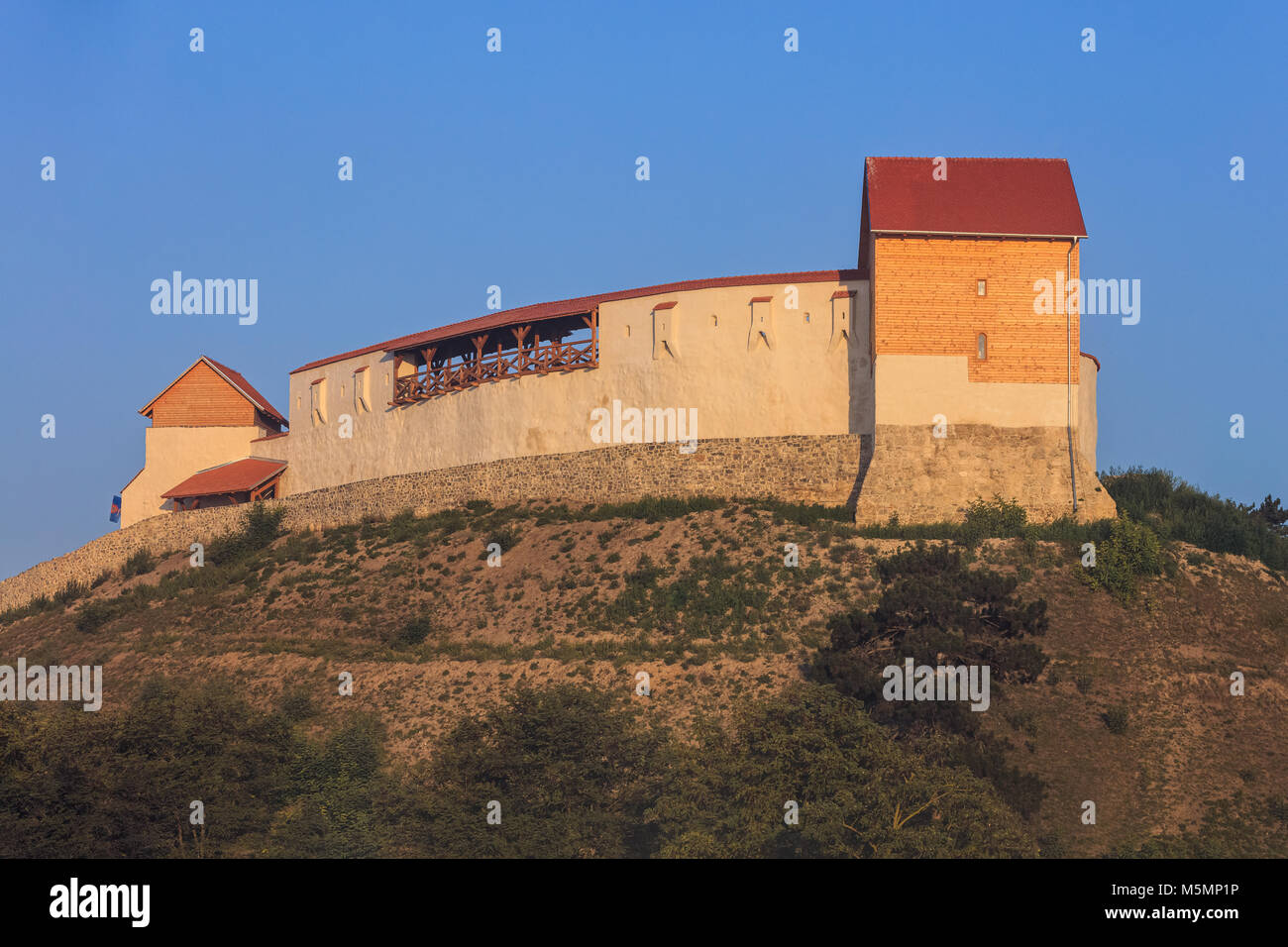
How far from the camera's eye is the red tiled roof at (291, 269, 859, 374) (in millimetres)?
44156

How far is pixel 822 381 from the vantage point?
43.4 m

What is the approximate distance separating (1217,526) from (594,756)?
2379 centimetres

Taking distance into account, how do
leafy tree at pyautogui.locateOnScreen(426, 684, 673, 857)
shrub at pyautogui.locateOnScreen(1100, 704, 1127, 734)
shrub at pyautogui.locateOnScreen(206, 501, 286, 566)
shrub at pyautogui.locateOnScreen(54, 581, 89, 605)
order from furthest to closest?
1. shrub at pyautogui.locateOnScreen(54, 581, 89, 605)
2. shrub at pyautogui.locateOnScreen(206, 501, 286, 566)
3. shrub at pyautogui.locateOnScreen(1100, 704, 1127, 734)
4. leafy tree at pyautogui.locateOnScreen(426, 684, 673, 857)

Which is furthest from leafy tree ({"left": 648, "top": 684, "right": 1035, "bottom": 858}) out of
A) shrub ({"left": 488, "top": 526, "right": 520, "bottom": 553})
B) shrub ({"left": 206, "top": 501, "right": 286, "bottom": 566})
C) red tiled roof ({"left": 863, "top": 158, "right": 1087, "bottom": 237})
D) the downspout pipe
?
shrub ({"left": 206, "top": 501, "right": 286, "bottom": 566})

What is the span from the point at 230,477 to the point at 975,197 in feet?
107

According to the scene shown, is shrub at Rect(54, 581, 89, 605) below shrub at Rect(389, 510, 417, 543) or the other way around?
below

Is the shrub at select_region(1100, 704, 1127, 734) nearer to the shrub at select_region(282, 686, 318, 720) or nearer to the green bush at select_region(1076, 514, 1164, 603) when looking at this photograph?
the green bush at select_region(1076, 514, 1164, 603)

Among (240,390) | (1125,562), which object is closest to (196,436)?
(240,390)

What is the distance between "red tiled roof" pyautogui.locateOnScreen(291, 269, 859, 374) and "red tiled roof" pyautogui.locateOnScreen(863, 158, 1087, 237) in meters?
2.81

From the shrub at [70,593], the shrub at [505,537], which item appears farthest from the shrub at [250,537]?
the shrub at [505,537]

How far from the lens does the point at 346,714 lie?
118 feet

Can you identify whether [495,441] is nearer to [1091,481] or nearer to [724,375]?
[724,375]
